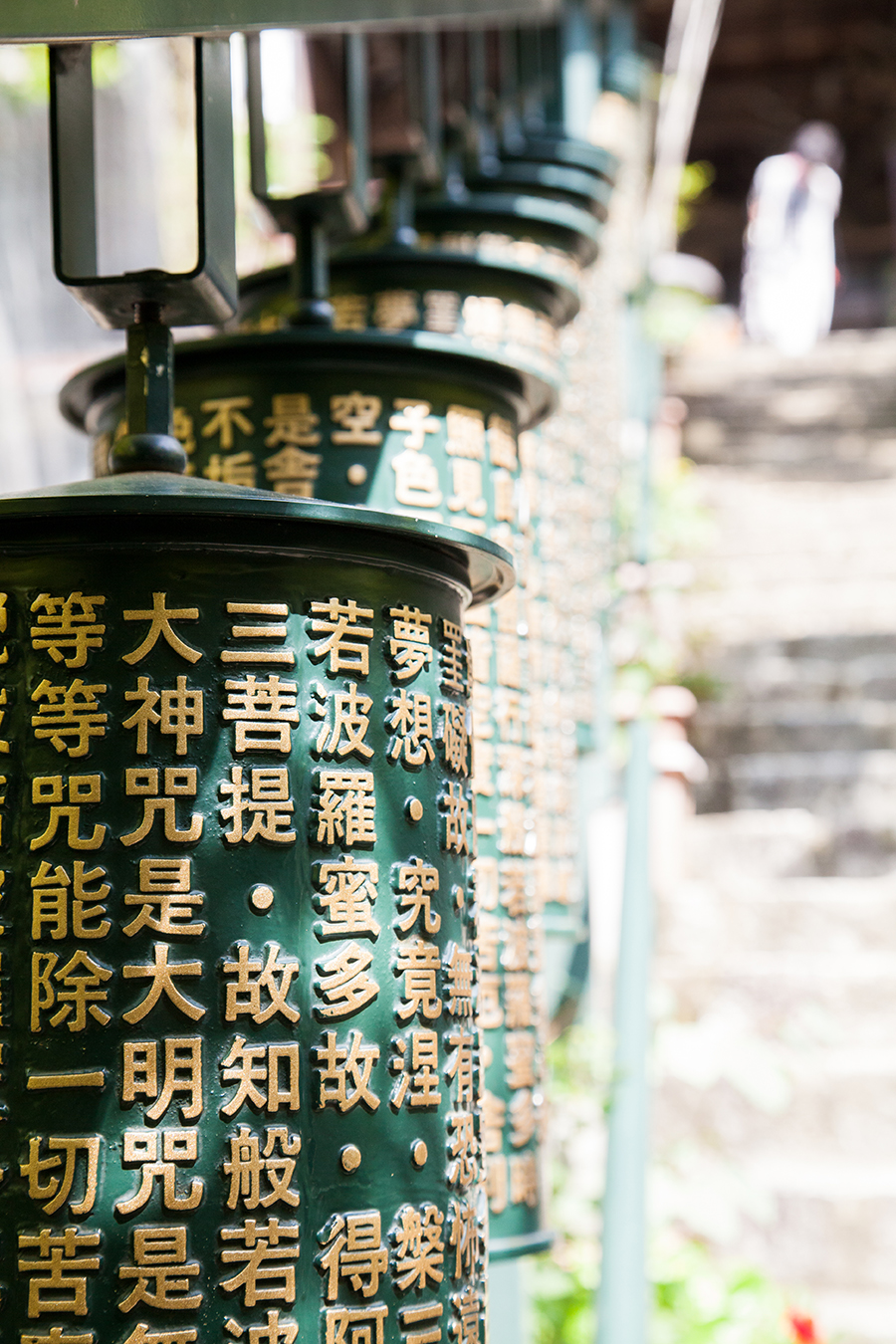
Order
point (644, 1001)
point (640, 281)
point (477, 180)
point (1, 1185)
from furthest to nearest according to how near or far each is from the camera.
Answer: point (640, 281)
point (477, 180)
point (644, 1001)
point (1, 1185)

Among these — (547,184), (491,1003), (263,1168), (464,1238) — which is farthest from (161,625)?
(547,184)

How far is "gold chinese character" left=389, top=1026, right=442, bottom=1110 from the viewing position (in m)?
0.79

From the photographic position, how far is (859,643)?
4.12 metres

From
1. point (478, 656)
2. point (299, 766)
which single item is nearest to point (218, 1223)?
point (299, 766)

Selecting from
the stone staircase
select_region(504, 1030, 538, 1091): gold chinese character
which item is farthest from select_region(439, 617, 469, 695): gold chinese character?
the stone staircase

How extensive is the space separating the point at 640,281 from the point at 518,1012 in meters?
2.90

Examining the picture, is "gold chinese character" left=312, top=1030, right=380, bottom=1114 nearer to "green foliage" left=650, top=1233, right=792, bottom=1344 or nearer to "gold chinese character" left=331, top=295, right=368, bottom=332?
"gold chinese character" left=331, top=295, right=368, bottom=332

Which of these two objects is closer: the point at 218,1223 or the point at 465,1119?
the point at 218,1223

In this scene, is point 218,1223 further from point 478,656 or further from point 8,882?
point 478,656

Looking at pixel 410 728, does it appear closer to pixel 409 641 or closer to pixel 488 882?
pixel 409 641

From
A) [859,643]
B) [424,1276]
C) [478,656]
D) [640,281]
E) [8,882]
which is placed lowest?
[424,1276]

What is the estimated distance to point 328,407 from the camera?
111cm

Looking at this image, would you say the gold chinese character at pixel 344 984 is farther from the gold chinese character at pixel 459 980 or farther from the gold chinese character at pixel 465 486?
the gold chinese character at pixel 465 486

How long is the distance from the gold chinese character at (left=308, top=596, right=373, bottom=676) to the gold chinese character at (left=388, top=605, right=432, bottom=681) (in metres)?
0.02
